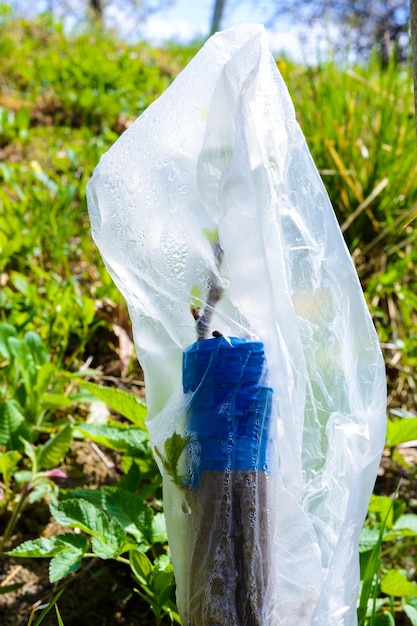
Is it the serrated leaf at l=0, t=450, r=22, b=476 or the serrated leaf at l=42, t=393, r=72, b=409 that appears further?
the serrated leaf at l=42, t=393, r=72, b=409

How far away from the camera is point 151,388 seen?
0.93 m

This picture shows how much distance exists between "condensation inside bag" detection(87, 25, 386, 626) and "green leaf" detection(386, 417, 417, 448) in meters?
0.35

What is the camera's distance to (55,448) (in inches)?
50.3

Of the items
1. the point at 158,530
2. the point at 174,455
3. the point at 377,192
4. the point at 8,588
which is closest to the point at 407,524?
the point at 158,530

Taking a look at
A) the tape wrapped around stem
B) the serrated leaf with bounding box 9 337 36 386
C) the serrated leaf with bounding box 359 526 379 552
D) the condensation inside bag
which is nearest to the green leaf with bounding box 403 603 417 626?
the serrated leaf with bounding box 359 526 379 552

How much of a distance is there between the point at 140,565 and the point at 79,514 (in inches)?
4.8

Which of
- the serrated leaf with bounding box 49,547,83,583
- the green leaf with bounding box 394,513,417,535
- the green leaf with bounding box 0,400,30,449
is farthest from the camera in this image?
the green leaf with bounding box 0,400,30,449

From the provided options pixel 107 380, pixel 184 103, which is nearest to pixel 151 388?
pixel 184 103

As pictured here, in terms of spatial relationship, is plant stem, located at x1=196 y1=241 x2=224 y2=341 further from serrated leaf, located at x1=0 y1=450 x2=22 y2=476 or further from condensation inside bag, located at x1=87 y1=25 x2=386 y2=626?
serrated leaf, located at x1=0 y1=450 x2=22 y2=476

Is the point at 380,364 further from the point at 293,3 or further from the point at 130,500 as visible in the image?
the point at 293,3

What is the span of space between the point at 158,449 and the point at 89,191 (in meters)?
0.38

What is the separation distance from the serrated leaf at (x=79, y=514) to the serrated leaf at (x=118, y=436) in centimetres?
18

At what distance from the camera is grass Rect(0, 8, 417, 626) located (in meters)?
1.22

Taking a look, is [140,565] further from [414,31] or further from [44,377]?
[414,31]
